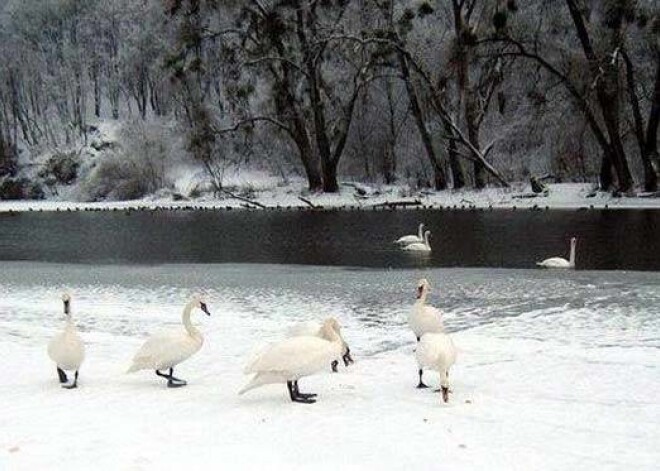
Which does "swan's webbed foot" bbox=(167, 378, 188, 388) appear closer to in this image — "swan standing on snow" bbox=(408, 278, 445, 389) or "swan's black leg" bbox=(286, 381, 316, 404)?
"swan's black leg" bbox=(286, 381, 316, 404)

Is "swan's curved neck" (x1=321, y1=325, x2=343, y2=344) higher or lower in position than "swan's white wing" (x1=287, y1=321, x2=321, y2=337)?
higher

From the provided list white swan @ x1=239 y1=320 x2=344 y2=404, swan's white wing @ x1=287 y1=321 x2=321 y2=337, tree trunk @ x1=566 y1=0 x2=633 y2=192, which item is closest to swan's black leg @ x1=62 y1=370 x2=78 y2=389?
white swan @ x1=239 y1=320 x2=344 y2=404

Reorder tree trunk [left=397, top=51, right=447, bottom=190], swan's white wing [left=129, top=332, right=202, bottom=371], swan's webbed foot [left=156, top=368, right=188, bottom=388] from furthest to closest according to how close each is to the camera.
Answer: tree trunk [left=397, top=51, right=447, bottom=190]
swan's webbed foot [left=156, top=368, right=188, bottom=388]
swan's white wing [left=129, top=332, right=202, bottom=371]

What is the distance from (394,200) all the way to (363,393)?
38582 millimetres

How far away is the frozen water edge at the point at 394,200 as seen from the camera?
40.3 meters

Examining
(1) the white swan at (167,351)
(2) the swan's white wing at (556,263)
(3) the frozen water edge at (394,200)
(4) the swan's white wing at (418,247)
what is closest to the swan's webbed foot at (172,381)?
(1) the white swan at (167,351)

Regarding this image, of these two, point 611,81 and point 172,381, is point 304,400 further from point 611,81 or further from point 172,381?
point 611,81

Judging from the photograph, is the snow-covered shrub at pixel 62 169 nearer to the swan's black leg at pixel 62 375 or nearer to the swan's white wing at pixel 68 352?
the swan's black leg at pixel 62 375

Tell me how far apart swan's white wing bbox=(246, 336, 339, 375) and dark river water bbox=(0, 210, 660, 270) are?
14.5 m

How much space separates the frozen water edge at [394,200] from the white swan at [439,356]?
32.1 m

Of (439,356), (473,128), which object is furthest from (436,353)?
(473,128)

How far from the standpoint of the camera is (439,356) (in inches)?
302

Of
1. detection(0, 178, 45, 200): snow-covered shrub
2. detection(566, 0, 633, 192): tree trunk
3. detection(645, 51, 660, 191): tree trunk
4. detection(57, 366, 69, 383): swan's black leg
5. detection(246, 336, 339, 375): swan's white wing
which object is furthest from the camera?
detection(0, 178, 45, 200): snow-covered shrub

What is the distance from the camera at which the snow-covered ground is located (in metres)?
6.09
